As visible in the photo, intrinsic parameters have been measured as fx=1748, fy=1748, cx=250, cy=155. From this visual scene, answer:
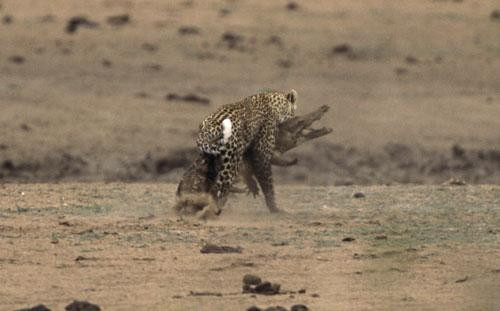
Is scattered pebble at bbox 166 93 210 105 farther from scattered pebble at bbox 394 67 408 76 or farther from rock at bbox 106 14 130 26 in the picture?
rock at bbox 106 14 130 26

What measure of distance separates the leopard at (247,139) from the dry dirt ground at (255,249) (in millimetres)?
269

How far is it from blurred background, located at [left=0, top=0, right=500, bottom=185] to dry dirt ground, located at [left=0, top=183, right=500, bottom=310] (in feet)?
13.6

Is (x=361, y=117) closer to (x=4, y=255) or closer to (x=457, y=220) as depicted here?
(x=457, y=220)

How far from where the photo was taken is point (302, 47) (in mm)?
26766

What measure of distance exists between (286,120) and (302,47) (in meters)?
13.0

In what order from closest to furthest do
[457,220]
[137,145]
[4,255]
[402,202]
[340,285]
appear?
[340,285] < [4,255] < [457,220] < [402,202] < [137,145]

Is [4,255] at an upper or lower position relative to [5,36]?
lower

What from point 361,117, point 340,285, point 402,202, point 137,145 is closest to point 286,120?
point 402,202

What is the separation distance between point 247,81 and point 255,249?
12723mm

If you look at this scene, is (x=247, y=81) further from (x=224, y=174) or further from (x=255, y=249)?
(x=255, y=249)

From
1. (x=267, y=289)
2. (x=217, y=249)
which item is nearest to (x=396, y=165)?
(x=217, y=249)

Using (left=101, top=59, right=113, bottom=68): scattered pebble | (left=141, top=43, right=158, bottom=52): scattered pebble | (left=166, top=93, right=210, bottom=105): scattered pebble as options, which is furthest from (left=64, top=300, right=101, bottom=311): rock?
(left=141, top=43, right=158, bottom=52): scattered pebble

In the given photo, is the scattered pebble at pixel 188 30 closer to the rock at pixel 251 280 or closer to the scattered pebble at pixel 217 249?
the scattered pebble at pixel 217 249

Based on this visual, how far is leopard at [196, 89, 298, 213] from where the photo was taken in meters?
12.9
